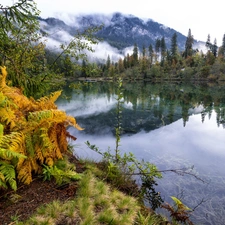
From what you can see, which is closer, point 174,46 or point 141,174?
point 141,174

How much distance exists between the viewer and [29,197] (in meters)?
3.85

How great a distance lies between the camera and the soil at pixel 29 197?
337 centimetres

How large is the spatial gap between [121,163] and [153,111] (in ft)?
57.3

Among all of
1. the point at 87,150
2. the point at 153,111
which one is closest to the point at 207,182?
the point at 87,150

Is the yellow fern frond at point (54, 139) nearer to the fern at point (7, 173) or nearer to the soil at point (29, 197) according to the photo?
the soil at point (29, 197)

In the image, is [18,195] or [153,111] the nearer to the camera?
[18,195]

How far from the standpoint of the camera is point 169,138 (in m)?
14.3

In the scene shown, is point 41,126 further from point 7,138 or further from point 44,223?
point 44,223

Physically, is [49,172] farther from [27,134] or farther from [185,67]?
[185,67]

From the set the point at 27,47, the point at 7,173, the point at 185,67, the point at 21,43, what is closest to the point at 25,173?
the point at 7,173

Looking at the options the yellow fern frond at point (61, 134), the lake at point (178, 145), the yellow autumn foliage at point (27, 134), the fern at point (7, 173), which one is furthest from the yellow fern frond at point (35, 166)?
the lake at point (178, 145)

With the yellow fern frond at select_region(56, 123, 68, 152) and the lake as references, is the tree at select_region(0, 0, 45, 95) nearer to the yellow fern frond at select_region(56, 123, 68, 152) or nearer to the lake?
the lake

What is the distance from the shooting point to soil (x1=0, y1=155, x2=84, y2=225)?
3.37 metres

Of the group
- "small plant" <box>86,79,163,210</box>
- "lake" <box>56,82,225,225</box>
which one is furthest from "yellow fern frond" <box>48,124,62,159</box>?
"lake" <box>56,82,225,225</box>
